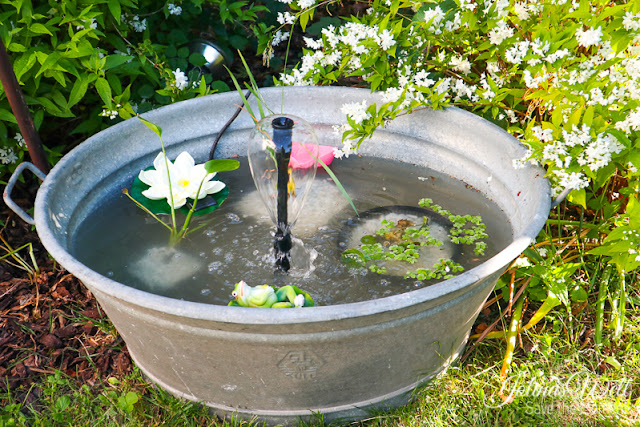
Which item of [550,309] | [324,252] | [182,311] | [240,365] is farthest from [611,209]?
[182,311]

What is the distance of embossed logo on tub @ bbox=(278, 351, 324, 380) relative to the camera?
1.34 metres

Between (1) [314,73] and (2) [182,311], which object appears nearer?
(2) [182,311]

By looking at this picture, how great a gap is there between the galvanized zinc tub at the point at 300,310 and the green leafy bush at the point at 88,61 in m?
0.26

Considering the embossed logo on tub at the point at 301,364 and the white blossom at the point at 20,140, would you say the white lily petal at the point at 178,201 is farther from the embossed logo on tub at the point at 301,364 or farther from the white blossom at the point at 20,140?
the white blossom at the point at 20,140

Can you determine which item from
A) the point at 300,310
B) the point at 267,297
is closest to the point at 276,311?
the point at 300,310

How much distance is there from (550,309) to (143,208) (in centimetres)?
131

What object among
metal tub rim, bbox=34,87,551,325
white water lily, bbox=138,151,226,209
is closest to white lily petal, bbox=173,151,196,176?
white water lily, bbox=138,151,226,209

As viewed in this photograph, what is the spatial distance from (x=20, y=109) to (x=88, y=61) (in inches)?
11.2

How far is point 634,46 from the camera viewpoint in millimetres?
1744

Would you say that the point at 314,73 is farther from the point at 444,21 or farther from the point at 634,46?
the point at 634,46

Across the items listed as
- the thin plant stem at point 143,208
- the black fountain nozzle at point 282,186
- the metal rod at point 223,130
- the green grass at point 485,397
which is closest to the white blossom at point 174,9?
the metal rod at point 223,130

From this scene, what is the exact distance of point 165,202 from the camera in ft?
5.85

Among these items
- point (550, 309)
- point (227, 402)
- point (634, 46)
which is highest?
point (634, 46)

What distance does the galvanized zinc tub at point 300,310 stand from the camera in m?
1.24
